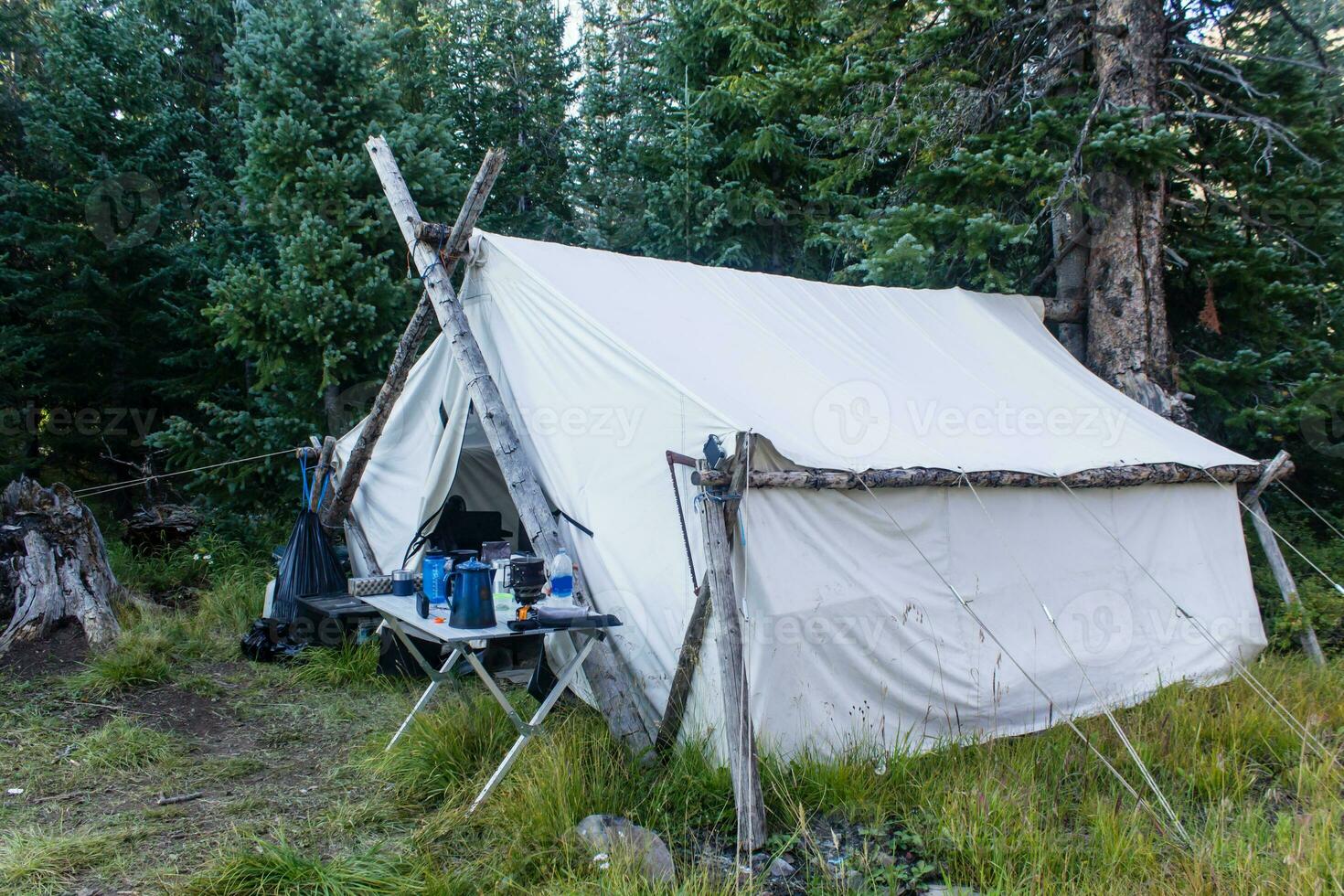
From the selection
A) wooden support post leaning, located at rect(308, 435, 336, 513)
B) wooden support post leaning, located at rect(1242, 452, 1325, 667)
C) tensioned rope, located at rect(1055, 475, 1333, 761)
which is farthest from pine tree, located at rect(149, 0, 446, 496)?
wooden support post leaning, located at rect(1242, 452, 1325, 667)

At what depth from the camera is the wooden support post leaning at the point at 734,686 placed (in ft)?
9.48

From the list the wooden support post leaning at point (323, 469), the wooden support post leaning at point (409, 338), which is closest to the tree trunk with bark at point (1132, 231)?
the wooden support post leaning at point (409, 338)

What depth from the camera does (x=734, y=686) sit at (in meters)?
2.99

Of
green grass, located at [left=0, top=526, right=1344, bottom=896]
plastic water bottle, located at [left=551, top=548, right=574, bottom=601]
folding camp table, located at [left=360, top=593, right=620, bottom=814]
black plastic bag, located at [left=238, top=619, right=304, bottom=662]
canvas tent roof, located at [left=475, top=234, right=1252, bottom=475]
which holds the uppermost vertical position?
canvas tent roof, located at [left=475, top=234, right=1252, bottom=475]

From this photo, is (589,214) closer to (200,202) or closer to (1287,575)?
(200,202)

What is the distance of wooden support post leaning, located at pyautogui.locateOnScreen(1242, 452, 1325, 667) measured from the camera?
4.86 m

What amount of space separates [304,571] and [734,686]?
3574mm

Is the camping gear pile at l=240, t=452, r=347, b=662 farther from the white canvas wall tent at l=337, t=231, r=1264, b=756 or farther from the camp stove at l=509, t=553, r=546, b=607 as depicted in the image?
the camp stove at l=509, t=553, r=546, b=607

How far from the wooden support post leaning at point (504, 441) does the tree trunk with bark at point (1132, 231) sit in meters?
4.31

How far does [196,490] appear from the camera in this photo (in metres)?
7.83

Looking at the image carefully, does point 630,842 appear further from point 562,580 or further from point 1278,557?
point 1278,557

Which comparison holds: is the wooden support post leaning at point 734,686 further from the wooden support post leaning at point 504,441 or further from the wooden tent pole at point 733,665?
the wooden support post leaning at point 504,441

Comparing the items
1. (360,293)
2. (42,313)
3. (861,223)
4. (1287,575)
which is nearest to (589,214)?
(360,293)

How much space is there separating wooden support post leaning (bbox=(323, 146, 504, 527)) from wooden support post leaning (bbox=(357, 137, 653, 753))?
4cm
